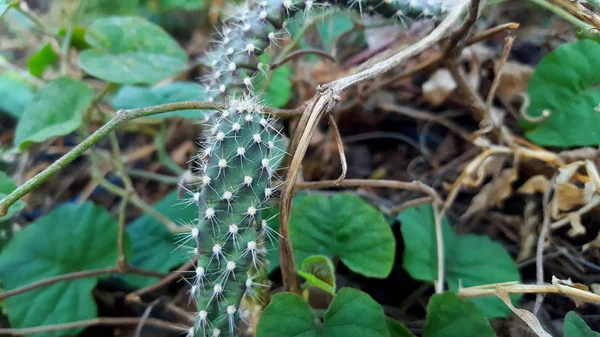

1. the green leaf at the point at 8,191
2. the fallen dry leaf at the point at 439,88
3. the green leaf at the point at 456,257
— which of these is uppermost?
the green leaf at the point at 8,191

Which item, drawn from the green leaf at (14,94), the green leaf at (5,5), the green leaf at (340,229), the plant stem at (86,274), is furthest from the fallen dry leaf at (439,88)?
the green leaf at (14,94)

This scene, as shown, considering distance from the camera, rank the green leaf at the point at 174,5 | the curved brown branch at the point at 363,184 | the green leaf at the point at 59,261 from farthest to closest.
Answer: the green leaf at the point at 174,5 < the green leaf at the point at 59,261 < the curved brown branch at the point at 363,184

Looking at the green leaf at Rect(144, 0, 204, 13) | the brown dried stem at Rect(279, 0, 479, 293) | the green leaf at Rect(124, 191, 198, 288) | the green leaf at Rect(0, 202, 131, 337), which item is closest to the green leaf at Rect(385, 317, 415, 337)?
the brown dried stem at Rect(279, 0, 479, 293)

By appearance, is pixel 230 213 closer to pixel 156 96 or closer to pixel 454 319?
pixel 454 319

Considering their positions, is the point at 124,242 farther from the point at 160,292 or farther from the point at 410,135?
the point at 410,135

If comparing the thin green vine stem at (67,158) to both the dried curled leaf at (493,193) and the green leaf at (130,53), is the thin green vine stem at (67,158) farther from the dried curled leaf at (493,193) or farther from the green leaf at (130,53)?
the dried curled leaf at (493,193)

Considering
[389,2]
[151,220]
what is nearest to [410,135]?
[389,2]
